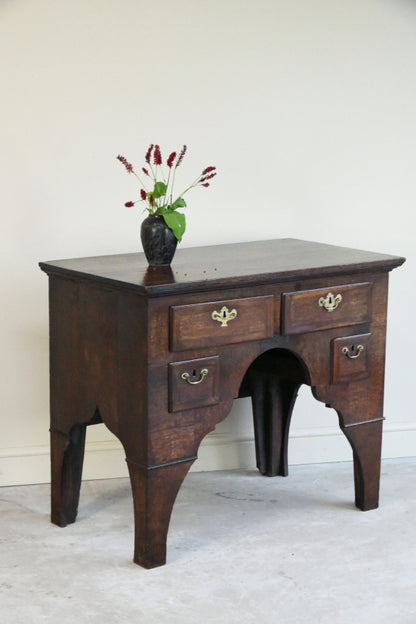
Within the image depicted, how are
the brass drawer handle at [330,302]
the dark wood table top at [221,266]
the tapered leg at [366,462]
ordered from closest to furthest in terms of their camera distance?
the dark wood table top at [221,266]
the brass drawer handle at [330,302]
the tapered leg at [366,462]

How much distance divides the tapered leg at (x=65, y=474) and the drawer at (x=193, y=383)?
0.45 metres

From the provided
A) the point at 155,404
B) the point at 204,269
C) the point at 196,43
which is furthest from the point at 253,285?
the point at 196,43

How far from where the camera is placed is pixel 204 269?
2.94m

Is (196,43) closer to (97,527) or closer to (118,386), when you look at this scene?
(118,386)

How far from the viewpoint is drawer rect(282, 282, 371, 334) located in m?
2.97

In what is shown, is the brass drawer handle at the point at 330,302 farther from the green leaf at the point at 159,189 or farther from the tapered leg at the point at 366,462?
the green leaf at the point at 159,189

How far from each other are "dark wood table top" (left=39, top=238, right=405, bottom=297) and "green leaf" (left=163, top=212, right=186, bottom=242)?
0.11 m

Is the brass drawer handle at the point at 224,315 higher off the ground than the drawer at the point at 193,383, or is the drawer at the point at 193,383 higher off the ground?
the brass drawer handle at the point at 224,315

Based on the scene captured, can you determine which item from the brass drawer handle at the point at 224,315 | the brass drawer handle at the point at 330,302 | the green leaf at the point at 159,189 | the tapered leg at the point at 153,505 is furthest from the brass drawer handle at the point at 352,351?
the green leaf at the point at 159,189

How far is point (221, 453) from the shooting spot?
145 inches

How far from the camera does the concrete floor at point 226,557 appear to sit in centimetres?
261

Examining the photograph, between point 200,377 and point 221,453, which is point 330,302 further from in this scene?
point 221,453

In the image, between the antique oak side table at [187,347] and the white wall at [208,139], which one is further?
the white wall at [208,139]

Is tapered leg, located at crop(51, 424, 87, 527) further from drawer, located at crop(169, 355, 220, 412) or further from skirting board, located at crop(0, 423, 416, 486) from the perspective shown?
drawer, located at crop(169, 355, 220, 412)
